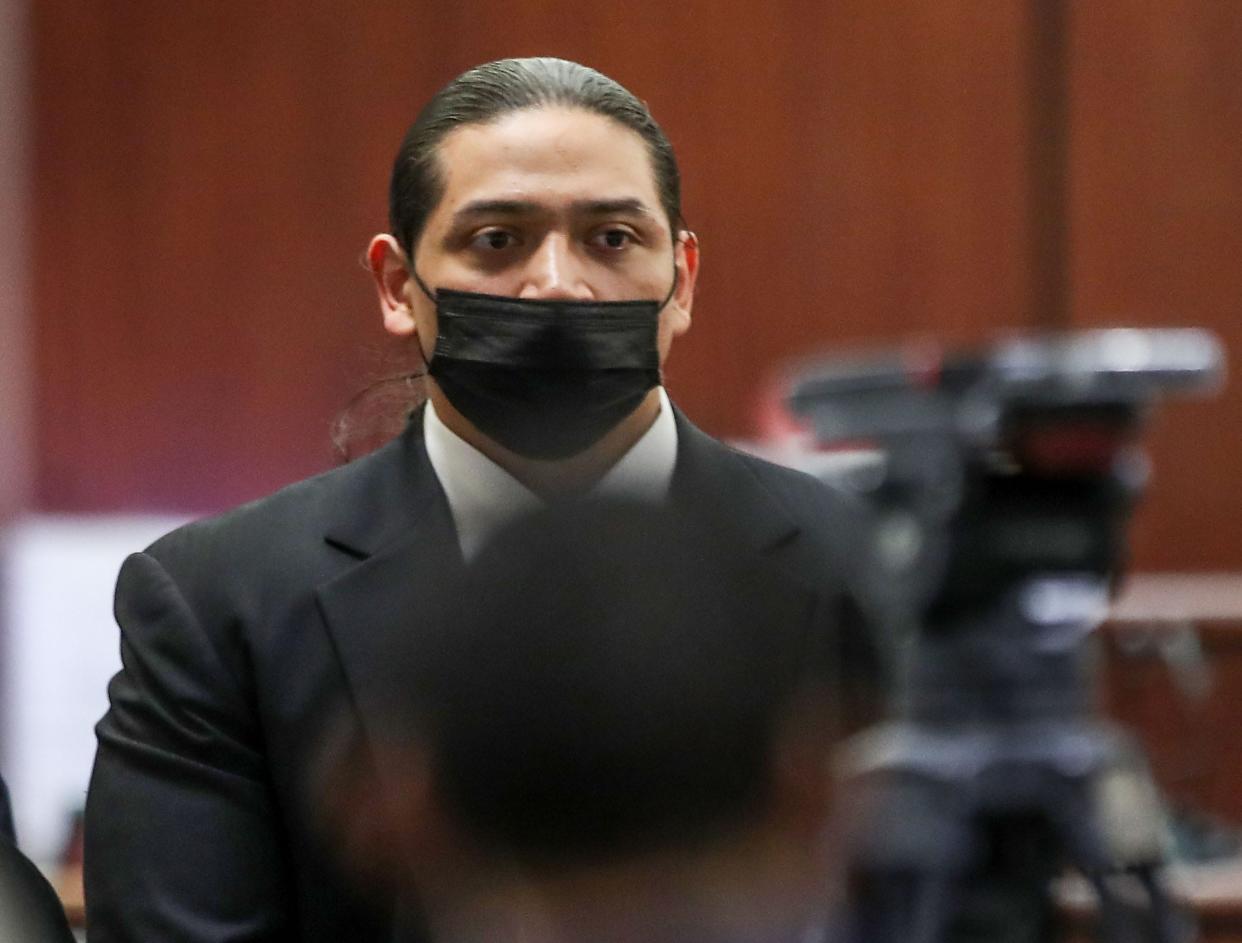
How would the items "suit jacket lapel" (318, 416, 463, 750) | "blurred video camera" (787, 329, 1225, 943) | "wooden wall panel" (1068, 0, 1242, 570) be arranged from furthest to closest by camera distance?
"wooden wall panel" (1068, 0, 1242, 570) < "blurred video camera" (787, 329, 1225, 943) < "suit jacket lapel" (318, 416, 463, 750)

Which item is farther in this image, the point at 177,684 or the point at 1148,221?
the point at 1148,221

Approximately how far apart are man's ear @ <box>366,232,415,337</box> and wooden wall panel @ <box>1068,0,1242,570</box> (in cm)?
203

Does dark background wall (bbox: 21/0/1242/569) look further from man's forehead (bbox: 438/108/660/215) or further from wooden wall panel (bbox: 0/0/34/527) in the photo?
man's forehead (bbox: 438/108/660/215)

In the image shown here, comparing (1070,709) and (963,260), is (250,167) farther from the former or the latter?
(1070,709)

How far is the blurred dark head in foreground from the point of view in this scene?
1.81 ft

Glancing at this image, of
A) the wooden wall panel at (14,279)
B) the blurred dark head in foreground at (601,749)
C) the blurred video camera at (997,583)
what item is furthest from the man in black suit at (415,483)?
the wooden wall panel at (14,279)

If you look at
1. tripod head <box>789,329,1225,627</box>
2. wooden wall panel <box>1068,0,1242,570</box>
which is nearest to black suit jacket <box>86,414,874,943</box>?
tripod head <box>789,329,1225,627</box>

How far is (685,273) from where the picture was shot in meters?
1.32

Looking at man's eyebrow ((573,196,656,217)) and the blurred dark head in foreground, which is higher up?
man's eyebrow ((573,196,656,217))

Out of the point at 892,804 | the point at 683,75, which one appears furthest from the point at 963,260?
the point at 892,804

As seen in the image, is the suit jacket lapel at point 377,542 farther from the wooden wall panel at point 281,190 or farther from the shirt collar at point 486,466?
the wooden wall panel at point 281,190

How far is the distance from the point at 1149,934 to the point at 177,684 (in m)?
0.65

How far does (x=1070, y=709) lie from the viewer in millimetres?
1897

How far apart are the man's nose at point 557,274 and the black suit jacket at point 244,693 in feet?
0.41
